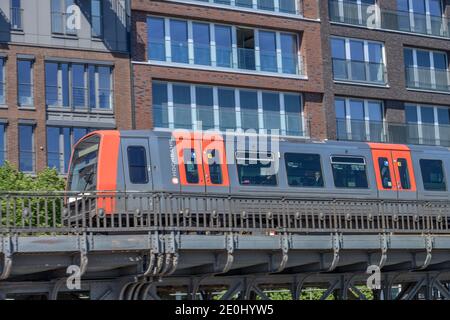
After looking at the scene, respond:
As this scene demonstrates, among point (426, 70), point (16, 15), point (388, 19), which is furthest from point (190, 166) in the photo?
point (426, 70)

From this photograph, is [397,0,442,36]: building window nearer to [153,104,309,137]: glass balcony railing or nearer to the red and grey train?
[153,104,309,137]: glass balcony railing

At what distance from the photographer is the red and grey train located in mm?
28000

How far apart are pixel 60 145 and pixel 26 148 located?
1336 mm

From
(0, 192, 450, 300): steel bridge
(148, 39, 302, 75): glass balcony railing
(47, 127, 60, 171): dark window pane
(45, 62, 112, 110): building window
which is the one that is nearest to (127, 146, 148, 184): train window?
(0, 192, 450, 300): steel bridge

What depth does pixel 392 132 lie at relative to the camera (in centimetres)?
5062

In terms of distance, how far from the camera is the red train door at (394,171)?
32375mm

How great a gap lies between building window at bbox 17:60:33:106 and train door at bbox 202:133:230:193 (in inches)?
580

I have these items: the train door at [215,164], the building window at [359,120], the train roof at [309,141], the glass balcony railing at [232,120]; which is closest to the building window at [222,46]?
the glass balcony railing at [232,120]

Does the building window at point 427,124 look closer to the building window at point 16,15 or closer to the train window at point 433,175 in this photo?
the train window at point 433,175

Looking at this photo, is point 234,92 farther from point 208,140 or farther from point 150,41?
point 208,140

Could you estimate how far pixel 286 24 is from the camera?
48.3 m

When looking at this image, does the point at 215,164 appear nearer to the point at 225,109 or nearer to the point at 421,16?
the point at 225,109

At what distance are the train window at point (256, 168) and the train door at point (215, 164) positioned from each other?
0.50m
